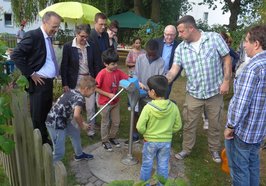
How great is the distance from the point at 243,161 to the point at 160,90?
3.47 feet

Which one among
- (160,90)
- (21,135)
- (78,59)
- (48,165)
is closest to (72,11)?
(78,59)

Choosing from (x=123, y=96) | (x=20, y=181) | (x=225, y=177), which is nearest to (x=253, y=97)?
(x=225, y=177)

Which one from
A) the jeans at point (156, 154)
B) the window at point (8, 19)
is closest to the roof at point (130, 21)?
the jeans at point (156, 154)

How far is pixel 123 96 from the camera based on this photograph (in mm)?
7852

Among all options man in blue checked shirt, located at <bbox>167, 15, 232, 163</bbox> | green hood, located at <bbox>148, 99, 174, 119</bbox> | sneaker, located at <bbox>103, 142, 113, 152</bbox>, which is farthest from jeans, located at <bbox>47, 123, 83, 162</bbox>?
man in blue checked shirt, located at <bbox>167, 15, 232, 163</bbox>

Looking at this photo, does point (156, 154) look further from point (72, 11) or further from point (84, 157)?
point (72, 11)

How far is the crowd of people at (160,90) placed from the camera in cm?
285

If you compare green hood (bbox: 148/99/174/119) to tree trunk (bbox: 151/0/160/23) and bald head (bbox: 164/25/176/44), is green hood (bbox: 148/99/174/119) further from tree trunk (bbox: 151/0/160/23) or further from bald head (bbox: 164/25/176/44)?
tree trunk (bbox: 151/0/160/23)

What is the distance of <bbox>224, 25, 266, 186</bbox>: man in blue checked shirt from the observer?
106 inches

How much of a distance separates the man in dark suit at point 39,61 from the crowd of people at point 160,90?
0.04ft

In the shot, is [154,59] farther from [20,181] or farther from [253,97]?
[20,181]

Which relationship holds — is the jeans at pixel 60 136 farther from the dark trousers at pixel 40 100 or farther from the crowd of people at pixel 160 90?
the dark trousers at pixel 40 100

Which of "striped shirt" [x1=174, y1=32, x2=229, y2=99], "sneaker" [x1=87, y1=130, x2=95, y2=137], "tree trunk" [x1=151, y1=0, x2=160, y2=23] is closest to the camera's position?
"striped shirt" [x1=174, y1=32, x2=229, y2=99]

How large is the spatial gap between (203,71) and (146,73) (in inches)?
34.3
